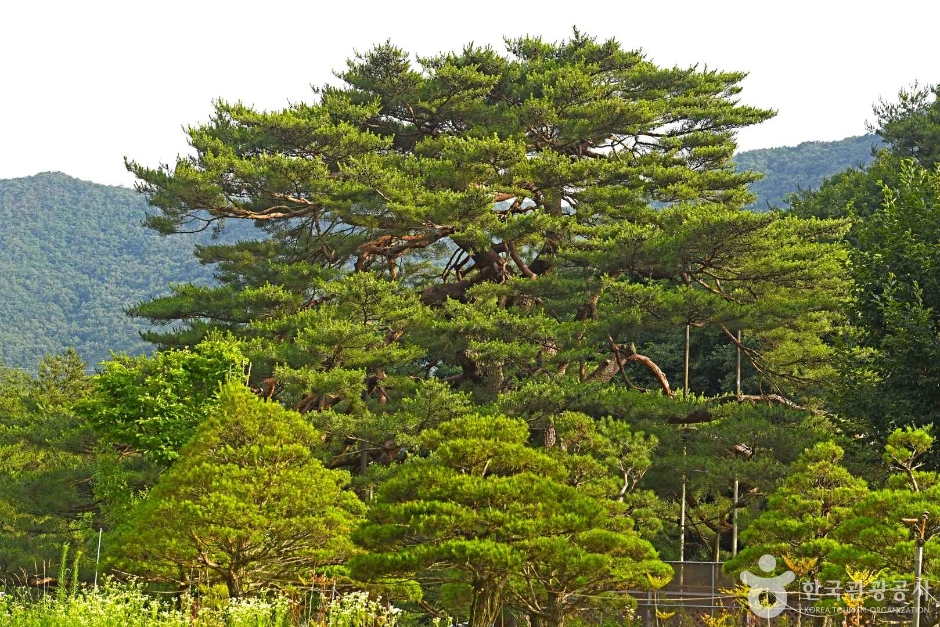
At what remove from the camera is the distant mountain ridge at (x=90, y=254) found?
90.9 metres

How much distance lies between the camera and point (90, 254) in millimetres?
110562

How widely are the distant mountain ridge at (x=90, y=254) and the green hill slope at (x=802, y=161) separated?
0.09 m

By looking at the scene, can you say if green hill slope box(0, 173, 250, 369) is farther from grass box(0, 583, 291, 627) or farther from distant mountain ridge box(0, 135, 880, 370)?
grass box(0, 583, 291, 627)

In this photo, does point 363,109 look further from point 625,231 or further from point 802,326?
point 802,326

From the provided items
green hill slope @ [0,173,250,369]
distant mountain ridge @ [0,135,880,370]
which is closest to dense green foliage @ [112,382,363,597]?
distant mountain ridge @ [0,135,880,370]

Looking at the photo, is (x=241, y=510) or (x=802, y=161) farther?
(x=802, y=161)

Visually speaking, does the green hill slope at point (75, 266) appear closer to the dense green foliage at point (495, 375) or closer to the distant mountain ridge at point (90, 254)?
the distant mountain ridge at point (90, 254)

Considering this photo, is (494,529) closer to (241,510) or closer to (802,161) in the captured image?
(241,510)

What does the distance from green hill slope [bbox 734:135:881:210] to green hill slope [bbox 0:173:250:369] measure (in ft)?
158

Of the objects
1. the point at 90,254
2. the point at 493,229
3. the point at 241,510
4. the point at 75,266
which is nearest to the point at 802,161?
the point at 90,254

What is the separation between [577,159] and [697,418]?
251 inches

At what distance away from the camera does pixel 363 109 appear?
24.2 meters

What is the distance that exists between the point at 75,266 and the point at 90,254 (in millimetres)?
3065

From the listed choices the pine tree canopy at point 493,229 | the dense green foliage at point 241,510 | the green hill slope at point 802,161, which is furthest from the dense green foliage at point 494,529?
the green hill slope at point 802,161
